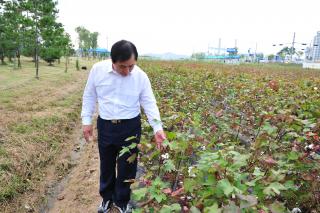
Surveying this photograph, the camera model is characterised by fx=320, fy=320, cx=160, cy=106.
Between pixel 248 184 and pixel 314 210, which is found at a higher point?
pixel 248 184

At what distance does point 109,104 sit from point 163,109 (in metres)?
1.99

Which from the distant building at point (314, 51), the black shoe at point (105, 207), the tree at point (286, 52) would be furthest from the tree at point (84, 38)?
the black shoe at point (105, 207)

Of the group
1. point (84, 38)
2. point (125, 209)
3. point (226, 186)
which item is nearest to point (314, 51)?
point (84, 38)

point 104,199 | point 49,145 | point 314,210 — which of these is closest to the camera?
point 314,210

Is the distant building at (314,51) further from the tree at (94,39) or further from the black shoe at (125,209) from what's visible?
the black shoe at (125,209)

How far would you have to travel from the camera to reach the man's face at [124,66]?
2.70m

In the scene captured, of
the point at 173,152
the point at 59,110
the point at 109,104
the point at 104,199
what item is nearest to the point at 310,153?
the point at 173,152

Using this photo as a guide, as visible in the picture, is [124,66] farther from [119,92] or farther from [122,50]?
[119,92]

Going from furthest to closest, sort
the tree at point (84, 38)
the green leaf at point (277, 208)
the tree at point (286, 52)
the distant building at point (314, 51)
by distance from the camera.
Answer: the tree at point (286, 52), the distant building at point (314, 51), the tree at point (84, 38), the green leaf at point (277, 208)

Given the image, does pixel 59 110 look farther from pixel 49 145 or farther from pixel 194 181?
pixel 194 181

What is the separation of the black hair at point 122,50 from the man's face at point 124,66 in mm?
32

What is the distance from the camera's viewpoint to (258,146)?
2504 millimetres

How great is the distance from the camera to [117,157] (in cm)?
329

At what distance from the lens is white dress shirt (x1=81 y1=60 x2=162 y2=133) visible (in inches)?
114
